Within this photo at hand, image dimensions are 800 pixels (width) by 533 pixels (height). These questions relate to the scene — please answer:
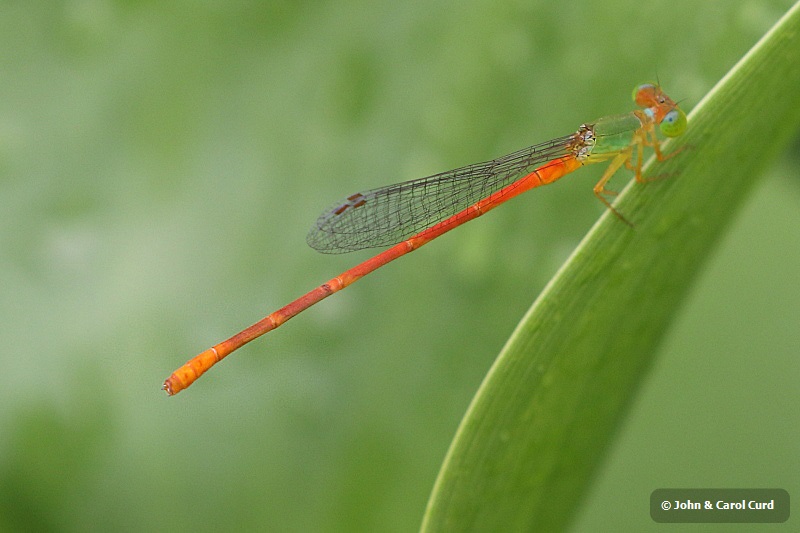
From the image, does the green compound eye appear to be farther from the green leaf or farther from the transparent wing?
Result: the green leaf

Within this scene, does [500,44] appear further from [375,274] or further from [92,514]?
[92,514]

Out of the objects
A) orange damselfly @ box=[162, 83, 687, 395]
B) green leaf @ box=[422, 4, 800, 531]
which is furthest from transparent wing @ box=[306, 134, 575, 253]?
green leaf @ box=[422, 4, 800, 531]

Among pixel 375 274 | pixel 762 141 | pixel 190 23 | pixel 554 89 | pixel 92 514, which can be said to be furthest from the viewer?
pixel 190 23

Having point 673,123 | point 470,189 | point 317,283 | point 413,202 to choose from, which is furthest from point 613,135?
point 317,283

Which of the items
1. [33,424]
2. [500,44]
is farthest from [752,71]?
[33,424]

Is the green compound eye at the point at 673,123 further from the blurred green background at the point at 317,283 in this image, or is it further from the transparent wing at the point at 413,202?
the transparent wing at the point at 413,202
